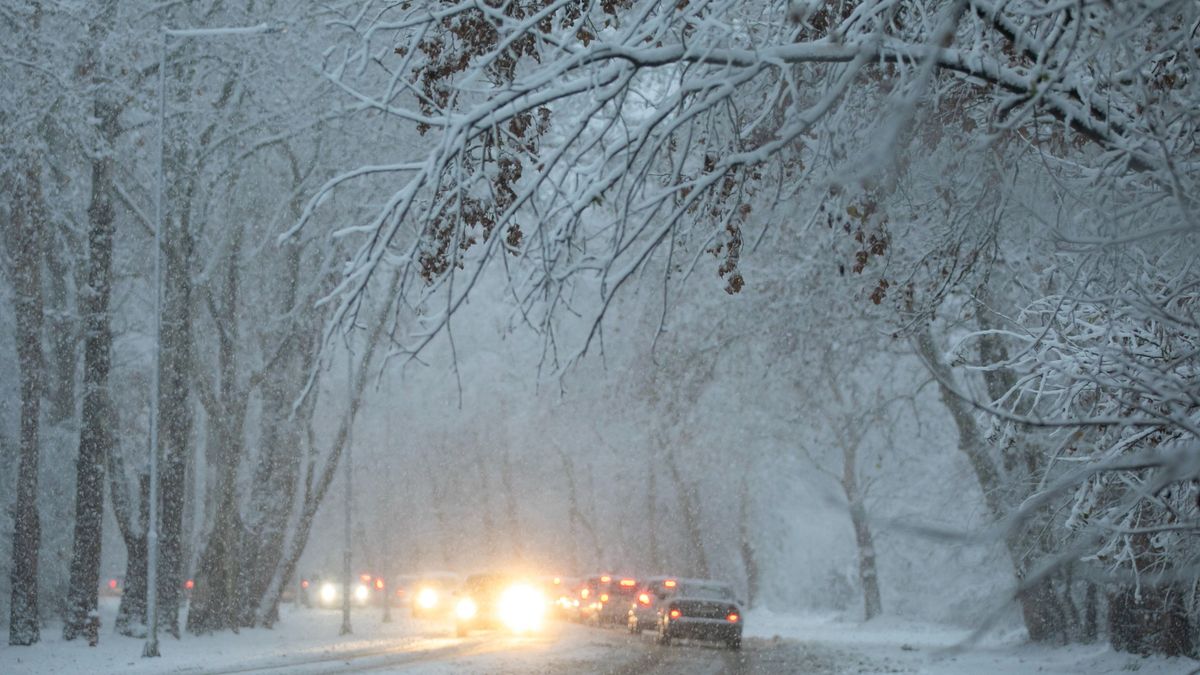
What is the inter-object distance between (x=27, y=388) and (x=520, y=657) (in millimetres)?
10534

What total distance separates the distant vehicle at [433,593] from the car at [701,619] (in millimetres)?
14381

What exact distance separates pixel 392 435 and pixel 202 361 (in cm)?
3545

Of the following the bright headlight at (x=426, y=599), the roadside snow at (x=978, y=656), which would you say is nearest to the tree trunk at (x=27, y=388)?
the roadside snow at (x=978, y=656)

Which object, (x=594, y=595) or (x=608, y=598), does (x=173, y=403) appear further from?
(x=594, y=595)

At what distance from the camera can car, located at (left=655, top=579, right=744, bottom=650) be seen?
A: 96.7ft

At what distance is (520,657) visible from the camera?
23.8m

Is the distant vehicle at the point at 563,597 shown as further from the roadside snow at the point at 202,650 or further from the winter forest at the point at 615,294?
the roadside snow at the point at 202,650

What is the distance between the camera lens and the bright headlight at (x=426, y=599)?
4375 cm

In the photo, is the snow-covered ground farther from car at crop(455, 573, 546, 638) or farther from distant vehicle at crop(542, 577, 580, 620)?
distant vehicle at crop(542, 577, 580, 620)

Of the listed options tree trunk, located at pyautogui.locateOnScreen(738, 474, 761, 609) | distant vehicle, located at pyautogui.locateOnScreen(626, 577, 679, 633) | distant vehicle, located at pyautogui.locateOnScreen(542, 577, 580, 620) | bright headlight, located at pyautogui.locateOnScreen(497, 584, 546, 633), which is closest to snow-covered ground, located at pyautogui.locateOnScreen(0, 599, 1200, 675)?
distant vehicle, located at pyautogui.locateOnScreen(626, 577, 679, 633)

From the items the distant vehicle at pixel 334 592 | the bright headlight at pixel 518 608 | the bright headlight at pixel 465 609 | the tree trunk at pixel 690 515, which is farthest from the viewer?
the distant vehicle at pixel 334 592

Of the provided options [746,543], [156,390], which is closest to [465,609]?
[156,390]

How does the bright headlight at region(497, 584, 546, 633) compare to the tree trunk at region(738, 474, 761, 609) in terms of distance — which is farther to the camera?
the tree trunk at region(738, 474, 761, 609)

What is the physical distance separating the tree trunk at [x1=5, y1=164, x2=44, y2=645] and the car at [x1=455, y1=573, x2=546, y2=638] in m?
11.2
